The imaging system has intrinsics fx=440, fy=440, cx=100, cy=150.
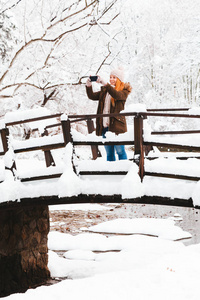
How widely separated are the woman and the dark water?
5.78m

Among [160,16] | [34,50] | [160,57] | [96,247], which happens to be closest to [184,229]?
[96,247]

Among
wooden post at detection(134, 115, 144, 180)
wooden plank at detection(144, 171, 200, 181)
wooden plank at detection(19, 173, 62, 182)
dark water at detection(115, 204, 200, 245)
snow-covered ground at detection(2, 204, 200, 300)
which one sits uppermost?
wooden post at detection(134, 115, 144, 180)

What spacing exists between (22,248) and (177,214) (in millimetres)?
7364

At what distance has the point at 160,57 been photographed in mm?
24797

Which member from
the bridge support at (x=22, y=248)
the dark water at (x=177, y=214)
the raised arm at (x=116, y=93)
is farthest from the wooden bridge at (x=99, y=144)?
the dark water at (x=177, y=214)

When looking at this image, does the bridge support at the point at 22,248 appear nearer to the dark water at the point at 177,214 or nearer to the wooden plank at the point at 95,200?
the wooden plank at the point at 95,200

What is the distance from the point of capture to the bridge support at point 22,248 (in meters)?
8.35

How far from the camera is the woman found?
652 centimetres

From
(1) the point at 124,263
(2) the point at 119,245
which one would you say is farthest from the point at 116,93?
(2) the point at 119,245

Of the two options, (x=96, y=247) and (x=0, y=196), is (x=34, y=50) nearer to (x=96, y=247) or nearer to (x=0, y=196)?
(x=96, y=247)

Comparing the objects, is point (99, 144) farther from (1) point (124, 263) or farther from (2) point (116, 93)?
(1) point (124, 263)

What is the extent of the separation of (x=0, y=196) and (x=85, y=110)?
11.7 m

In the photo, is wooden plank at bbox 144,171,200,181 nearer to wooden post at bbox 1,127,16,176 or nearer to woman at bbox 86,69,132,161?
woman at bbox 86,69,132,161

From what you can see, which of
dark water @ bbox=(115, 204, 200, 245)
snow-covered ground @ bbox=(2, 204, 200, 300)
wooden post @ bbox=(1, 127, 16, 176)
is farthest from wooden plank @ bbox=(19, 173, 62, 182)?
dark water @ bbox=(115, 204, 200, 245)
